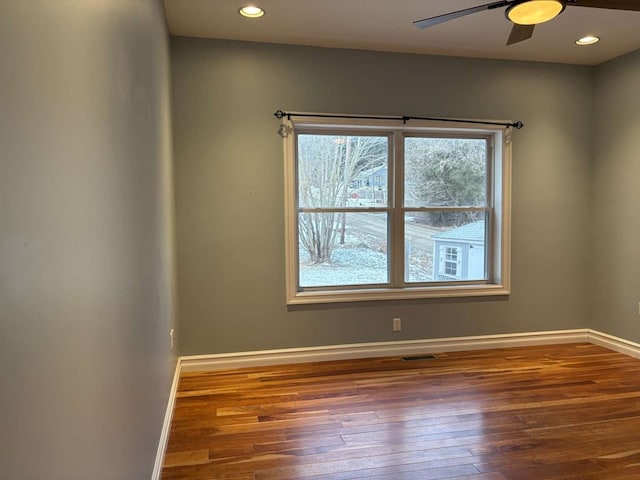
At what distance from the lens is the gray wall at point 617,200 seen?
3859 millimetres

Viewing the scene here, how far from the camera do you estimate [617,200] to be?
13.2ft

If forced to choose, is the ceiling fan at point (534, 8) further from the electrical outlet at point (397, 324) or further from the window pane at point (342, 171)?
the electrical outlet at point (397, 324)

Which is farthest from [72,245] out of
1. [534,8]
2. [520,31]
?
[520,31]

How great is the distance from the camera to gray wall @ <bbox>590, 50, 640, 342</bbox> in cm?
386

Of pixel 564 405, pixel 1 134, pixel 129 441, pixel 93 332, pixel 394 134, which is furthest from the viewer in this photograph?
pixel 394 134

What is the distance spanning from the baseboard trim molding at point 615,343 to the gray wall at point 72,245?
3946mm

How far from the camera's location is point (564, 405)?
2939 millimetres

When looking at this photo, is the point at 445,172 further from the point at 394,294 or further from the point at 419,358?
the point at 419,358

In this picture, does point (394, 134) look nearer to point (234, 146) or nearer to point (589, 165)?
point (234, 146)

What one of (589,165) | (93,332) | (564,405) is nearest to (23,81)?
(93,332)

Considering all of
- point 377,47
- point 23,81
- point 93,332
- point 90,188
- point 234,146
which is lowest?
point 93,332

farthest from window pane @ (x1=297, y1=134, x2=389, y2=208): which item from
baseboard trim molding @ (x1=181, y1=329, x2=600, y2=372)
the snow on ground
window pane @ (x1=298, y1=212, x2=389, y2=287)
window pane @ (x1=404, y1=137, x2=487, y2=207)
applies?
baseboard trim molding @ (x1=181, y1=329, x2=600, y2=372)

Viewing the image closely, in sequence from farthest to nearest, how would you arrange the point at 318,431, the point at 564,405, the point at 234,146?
the point at 234,146, the point at 564,405, the point at 318,431

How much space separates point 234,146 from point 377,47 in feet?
4.70
